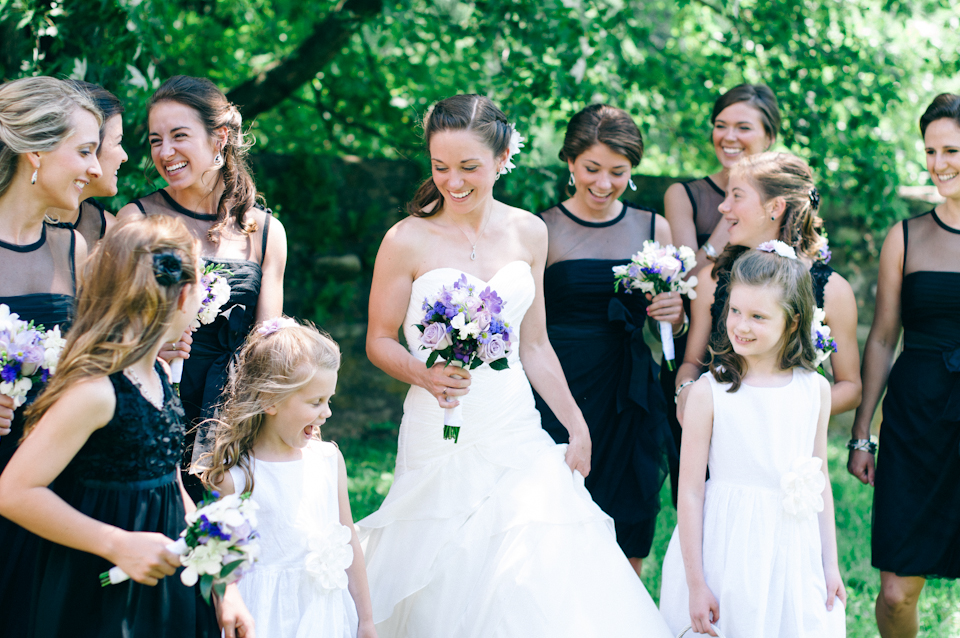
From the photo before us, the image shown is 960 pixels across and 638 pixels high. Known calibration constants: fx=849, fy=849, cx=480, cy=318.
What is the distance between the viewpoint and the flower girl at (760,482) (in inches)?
123

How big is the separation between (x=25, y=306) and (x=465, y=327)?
61.1 inches

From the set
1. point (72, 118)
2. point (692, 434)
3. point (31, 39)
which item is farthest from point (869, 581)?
point (31, 39)

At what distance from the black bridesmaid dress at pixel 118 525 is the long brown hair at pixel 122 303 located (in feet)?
0.31

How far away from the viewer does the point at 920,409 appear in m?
4.07

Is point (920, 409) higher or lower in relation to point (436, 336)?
lower

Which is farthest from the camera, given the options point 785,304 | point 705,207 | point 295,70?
point 295,70

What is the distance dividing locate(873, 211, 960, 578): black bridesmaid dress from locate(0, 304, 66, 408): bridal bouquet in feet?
12.1

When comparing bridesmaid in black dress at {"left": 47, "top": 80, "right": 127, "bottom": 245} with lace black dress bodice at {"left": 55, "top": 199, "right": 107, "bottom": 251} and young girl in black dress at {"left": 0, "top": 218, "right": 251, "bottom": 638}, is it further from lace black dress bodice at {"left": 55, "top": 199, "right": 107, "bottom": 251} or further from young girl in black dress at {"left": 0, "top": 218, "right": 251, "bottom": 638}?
young girl in black dress at {"left": 0, "top": 218, "right": 251, "bottom": 638}

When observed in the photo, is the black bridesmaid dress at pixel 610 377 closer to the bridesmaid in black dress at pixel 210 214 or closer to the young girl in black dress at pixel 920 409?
the young girl in black dress at pixel 920 409

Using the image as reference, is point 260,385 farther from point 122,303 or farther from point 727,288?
point 727,288

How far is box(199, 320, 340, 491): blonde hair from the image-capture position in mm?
2861

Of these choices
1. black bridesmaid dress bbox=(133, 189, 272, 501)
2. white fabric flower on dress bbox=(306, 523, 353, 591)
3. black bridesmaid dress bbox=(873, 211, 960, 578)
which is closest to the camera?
white fabric flower on dress bbox=(306, 523, 353, 591)

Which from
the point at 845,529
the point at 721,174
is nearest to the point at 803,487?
the point at 721,174

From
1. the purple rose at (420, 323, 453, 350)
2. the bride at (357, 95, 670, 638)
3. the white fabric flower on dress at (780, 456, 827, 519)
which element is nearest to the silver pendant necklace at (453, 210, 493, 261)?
the bride at (357, 95, 670, 638)
